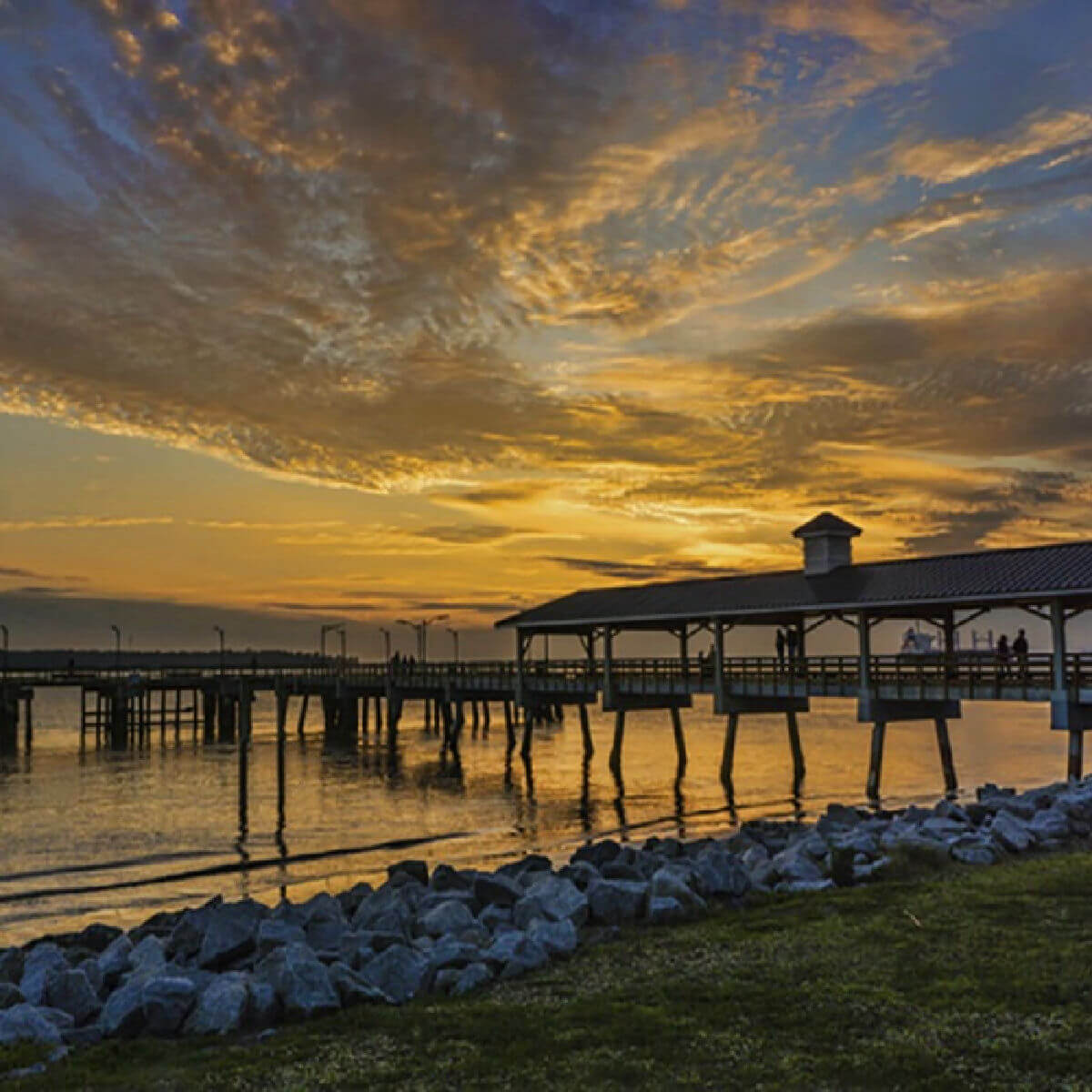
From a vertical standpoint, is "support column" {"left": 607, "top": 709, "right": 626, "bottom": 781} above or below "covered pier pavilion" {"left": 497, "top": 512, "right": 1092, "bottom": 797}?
below

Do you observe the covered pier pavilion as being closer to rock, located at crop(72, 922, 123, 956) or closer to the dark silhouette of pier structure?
the dark silhouette of pier structure

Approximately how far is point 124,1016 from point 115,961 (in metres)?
3.26

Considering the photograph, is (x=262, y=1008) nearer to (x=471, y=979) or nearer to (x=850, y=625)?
(x=471, y=979)

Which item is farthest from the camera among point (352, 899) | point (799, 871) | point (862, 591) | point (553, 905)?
point (862, 591)

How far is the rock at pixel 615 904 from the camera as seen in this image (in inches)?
575

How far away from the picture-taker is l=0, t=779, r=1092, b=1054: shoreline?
35.5 ft

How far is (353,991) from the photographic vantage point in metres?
11.0

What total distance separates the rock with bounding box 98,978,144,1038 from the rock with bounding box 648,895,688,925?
6.54 meters

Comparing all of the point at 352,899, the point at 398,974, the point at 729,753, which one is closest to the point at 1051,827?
the point at 352,899

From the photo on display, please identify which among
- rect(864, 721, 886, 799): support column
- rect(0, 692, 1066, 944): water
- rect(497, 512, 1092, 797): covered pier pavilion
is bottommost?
rect(0, 692, 1066, 944): water

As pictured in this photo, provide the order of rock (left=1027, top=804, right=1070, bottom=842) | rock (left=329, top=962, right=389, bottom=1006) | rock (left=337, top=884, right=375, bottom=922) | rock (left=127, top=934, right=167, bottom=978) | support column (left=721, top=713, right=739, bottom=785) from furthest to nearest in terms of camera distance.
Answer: support column (left=721, top=713, right=739, bottom=785) < rock (left=1027, top=804, right=1070, bottom=842) < rock (left=337, top=884, right=375, bottom=922) < rock (left=127, top=934, right=167, bottom=978) < rock (left=329, top=962, right=389, bottom=1006)

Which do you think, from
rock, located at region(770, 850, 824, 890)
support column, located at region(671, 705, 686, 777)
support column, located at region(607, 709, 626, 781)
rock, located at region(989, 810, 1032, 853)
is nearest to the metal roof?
support column, located at region(607, 709, 626, 781)

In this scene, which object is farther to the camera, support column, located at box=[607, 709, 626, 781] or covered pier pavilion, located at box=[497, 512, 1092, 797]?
support column, located at box=[607, 709, 626, 781]

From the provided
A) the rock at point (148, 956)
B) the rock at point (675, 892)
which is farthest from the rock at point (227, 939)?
the rock at point (675, 892)
